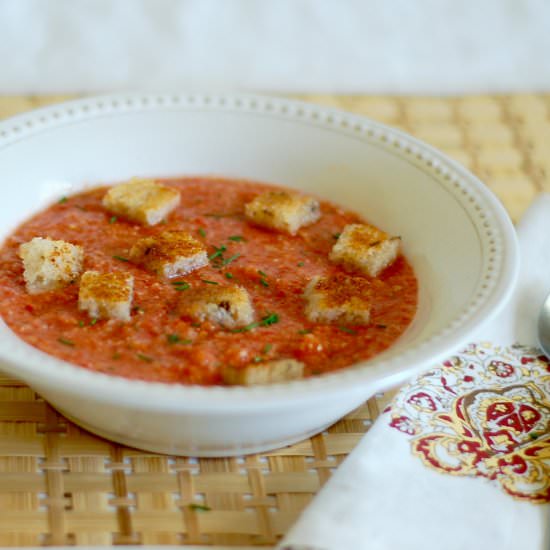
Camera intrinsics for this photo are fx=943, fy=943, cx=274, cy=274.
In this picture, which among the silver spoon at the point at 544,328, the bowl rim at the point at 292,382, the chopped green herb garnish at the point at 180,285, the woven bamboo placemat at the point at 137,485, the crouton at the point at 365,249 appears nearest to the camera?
the bowl rim at the point at 292,382

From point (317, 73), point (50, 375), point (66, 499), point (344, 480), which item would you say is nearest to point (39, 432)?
point (66, 499)

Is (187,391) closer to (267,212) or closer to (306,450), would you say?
(306,450)

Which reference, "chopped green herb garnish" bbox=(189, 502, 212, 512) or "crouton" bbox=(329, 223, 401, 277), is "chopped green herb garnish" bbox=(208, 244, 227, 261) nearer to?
"crouton" bbox=(329, 223, 401, 277)

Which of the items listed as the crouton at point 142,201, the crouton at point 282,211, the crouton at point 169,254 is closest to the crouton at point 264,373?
the crouton at point 169,254

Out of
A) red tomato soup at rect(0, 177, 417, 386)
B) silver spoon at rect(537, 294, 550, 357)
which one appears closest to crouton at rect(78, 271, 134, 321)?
red tomato soup at rect(0, 177, 417, 386)

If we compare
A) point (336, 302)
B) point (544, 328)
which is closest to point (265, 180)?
point (336, 302)

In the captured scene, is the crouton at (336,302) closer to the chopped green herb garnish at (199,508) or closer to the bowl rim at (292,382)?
the bowl rim at (292,382)
